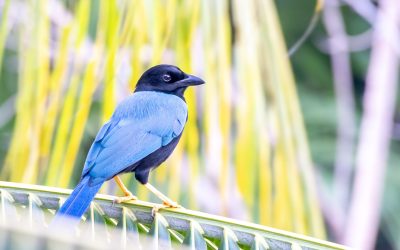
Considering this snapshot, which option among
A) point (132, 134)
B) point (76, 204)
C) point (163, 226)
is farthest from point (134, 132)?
point (163, 226)

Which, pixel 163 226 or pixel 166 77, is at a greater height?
pixel 166 77

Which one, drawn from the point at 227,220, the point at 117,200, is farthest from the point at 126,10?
the point at 227,220

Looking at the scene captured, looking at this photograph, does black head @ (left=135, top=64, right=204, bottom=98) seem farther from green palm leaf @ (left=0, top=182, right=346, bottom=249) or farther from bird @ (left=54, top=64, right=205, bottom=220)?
green palm leaf @ (left=0, top=182, right=346, bottom=249)

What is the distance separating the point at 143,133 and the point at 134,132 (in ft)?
0.18

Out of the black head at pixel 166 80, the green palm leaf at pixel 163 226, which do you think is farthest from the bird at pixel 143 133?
the green palm leaf at pixel 163 226

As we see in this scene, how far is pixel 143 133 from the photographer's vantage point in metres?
3.50

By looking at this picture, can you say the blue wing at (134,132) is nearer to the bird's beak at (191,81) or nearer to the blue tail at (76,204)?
the bird's beak at (191,81)

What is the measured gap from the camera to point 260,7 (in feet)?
10.9

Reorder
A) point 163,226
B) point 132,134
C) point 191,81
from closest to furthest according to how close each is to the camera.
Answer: point 163,226 < point 132,134 < point 191,81

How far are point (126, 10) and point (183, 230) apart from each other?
925 mm

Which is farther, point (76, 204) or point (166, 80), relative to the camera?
point (166, 80)

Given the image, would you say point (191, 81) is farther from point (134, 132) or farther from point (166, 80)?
point (134, 132)

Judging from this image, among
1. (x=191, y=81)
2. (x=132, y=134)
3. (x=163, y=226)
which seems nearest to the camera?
(x=163, y=226)

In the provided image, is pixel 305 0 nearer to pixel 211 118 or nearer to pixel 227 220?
pixel 211 118
